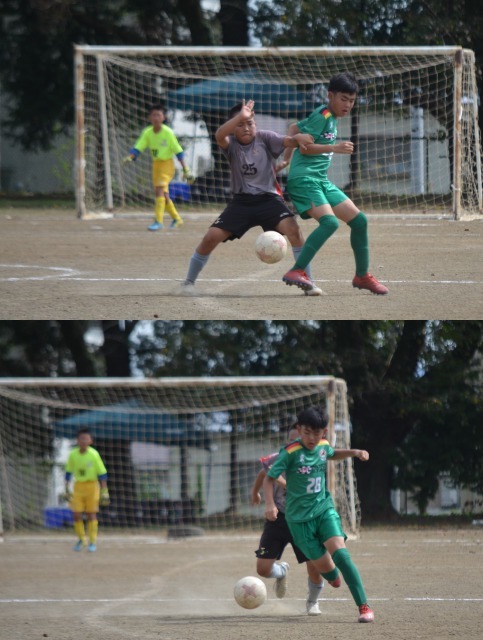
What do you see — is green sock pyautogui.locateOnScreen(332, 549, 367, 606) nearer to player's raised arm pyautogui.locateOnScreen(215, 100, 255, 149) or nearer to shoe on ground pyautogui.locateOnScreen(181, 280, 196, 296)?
shoe on ground pyautogui.locateOnScreen(181, 280, 196, 296)

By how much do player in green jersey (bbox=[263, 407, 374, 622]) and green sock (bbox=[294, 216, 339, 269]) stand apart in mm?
1719

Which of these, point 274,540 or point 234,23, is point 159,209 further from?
point 234,23

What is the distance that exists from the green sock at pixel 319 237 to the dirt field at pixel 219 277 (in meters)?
0.42

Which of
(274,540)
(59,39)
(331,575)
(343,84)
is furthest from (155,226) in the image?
(59,39)

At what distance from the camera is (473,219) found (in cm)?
1620

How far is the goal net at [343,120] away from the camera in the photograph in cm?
1702

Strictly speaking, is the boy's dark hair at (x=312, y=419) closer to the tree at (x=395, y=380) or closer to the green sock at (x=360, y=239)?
the green sock at (x=360, y=239)

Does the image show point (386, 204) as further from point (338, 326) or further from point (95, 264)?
point (95, 264)

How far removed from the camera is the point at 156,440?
2086 centimetres

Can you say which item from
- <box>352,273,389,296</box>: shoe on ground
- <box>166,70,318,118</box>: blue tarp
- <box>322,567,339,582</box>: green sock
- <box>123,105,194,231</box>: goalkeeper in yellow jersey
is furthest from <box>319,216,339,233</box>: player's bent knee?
<box>166,70,318,118</box>: blue tarp

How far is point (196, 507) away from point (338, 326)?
14.9ft

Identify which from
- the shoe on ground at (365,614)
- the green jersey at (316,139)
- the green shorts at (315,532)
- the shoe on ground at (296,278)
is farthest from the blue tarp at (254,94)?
the shoe on ground at (365,614)

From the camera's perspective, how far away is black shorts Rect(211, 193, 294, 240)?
30.0 ft

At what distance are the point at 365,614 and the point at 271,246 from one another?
3.18 m
